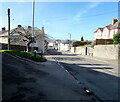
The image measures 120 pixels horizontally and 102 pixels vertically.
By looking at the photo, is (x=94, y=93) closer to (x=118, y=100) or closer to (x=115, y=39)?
(x=118, y=100)

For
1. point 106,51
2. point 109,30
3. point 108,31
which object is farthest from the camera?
point 108,31

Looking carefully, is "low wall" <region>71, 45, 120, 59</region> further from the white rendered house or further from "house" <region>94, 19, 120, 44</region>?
the white rendered house

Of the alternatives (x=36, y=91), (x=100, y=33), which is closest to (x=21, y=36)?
(x=36, y=91)

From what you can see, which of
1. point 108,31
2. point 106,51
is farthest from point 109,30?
point 106,51

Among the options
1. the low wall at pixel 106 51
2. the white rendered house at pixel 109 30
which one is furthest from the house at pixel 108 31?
the low wall at pixel 106 51

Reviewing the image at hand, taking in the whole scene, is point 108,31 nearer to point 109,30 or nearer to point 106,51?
point 109,30

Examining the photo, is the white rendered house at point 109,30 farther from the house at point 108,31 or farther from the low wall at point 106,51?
the low wall at point 106,51

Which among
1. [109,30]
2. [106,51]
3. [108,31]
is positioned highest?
[109,30]

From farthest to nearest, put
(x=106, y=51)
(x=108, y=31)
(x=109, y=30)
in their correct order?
(x=108, y=31)
(x=109, y=30)
(x=106, y=51)

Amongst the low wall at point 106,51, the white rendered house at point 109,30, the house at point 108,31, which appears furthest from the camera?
the white rendered house at point 109,30

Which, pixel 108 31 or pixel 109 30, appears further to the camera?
pixel 108 31

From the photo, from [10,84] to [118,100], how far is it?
4603 mm

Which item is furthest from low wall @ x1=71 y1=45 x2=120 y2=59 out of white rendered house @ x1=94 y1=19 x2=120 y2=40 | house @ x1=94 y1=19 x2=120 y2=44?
white rendered house @ x1=94 y1=19 x2=120 y2=40

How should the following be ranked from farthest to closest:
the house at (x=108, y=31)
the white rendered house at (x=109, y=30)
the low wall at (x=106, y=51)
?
1. the white rendered house at (x=109, y=30)
2. the house at (x=108, y=31)
3. the low wall at (x=106, y=51)
